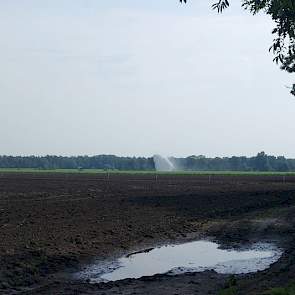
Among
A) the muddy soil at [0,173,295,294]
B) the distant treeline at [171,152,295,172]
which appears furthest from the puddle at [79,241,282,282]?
the distant treeline at [171,152,295,172]

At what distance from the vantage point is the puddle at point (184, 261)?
16280mm

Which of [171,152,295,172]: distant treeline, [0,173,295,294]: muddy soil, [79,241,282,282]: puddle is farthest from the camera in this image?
[171,152,295,172]: distant treeline

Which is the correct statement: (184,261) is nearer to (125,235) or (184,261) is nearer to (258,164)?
(125,235)

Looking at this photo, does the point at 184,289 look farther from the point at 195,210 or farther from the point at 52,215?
the point at 195,210

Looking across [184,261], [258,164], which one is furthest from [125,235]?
[258,164]

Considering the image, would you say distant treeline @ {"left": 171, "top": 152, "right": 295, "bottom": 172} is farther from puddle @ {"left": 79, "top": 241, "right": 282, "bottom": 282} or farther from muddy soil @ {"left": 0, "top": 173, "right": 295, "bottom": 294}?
puddle @ {"left": 79, "top": 241, "right": 282, "bottom": 282}

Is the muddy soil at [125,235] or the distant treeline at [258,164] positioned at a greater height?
the distant treeline at [258,164]

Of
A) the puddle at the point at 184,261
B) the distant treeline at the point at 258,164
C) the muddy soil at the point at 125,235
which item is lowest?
the puddle at the point at 184,261

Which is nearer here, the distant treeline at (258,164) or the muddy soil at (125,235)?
the muddy soil at (125,235)

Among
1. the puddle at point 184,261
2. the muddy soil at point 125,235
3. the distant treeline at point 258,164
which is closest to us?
the muddy soil at point 125,235

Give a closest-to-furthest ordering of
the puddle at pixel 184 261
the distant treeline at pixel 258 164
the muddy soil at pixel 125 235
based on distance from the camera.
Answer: the muddy soil at pixel 125 235, the puddle at pixel 184 261, the distant treeline at pixel 258 164

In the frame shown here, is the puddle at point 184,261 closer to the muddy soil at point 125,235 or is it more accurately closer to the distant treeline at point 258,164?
the muddy soil at point 125,235

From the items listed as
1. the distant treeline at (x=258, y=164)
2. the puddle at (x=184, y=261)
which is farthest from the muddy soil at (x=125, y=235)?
the distant treeline at (x=258, y=164)

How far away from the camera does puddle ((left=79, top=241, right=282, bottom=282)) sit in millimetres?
16280
